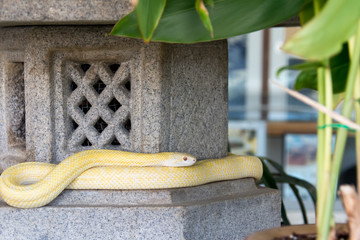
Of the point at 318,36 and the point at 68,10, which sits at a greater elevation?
the point at 68,10

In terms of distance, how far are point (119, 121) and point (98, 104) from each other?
100mm

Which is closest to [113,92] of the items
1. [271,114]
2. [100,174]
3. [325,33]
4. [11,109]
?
[100,174]

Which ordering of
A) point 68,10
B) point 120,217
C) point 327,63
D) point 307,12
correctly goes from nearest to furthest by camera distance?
point 327,63 → point 307,12 → point 68,10 → point 120,217

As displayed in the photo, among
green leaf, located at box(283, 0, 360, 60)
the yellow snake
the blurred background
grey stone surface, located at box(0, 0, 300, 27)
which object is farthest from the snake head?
the blurred background

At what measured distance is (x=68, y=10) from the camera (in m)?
1.45

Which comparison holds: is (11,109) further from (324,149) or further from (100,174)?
(324,149)

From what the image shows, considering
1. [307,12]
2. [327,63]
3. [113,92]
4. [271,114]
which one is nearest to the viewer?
[327,63]

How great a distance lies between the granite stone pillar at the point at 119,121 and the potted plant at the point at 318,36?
0.45 meters

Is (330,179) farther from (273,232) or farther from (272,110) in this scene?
(272,110)

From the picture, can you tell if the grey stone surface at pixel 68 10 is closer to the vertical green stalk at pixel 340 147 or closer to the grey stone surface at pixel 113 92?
the grey stone surface at pixel 113 92

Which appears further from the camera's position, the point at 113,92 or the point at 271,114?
the point at 271,114

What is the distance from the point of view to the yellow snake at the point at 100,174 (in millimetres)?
1583

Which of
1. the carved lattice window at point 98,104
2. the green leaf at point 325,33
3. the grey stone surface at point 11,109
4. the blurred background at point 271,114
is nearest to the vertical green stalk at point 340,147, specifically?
the green leaf at point 325,33

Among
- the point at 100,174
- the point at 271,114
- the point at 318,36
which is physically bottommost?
the point at 271,114
